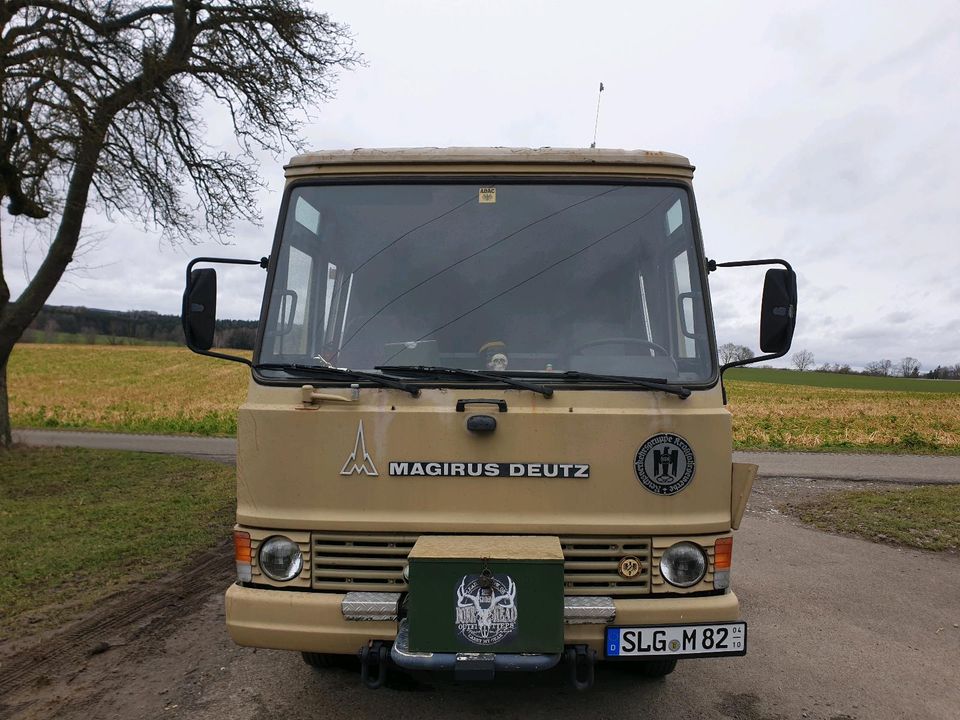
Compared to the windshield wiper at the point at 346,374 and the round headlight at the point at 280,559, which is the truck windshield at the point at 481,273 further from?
the round headlight at the point at 280,559

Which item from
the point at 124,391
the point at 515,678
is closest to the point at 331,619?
the point at 515,678

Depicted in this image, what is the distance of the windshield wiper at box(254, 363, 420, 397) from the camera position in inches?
127

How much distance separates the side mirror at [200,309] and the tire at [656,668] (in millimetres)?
2750

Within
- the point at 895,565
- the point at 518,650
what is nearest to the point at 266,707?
the point at 518,650

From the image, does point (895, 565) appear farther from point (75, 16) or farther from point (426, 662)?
point (75, 16)

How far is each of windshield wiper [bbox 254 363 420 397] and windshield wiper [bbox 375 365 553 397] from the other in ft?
0.24

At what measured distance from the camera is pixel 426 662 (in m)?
2.90

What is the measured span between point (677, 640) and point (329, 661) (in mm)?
1910

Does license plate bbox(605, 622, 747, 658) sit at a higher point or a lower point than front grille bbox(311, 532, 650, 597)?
lower

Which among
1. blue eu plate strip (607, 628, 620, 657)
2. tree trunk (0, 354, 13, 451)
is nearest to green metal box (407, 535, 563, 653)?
blue eu plate strip (607, 628, 620, 657)

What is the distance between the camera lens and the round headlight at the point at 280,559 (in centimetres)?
322

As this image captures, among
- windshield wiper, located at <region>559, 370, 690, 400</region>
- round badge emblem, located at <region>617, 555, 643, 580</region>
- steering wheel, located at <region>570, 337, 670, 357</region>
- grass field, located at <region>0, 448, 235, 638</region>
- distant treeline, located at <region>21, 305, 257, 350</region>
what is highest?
distant treeline, located at <region>21, 305, 257, 350</region>

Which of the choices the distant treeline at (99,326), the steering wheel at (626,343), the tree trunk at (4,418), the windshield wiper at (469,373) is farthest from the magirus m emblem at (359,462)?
the distant treeline at (99,326)

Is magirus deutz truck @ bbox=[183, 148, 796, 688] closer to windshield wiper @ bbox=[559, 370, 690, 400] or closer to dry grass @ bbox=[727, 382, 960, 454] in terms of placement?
windshield wiper @ bbox=[559, 370, 690, 400]
